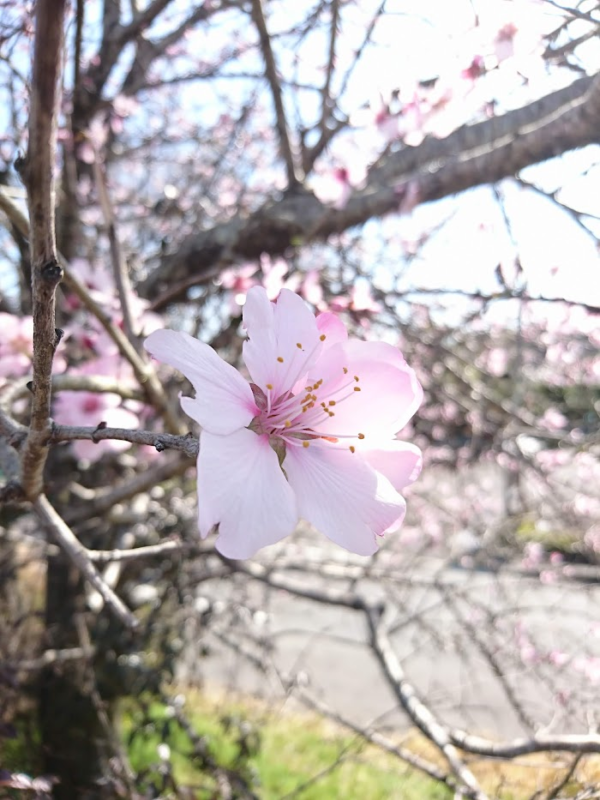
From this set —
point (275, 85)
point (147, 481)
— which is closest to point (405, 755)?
point (147, 481)

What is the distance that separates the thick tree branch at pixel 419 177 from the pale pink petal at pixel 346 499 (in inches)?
53.9

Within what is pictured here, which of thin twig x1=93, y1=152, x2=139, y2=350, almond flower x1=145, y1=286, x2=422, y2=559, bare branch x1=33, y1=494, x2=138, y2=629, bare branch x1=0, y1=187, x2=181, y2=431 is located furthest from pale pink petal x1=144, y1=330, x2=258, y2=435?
thin twig x1=93, y1=152, x2=139, y2=350

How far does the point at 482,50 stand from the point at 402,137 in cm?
58

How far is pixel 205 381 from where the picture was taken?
0.67m

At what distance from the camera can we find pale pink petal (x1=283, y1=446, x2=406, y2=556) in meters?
0.69

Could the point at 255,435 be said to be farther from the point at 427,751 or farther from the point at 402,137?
the point at 427,751

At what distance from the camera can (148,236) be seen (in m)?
4.17

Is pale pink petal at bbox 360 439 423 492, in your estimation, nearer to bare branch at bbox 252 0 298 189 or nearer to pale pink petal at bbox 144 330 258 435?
pale pink petal at bbox 144 330 258 435

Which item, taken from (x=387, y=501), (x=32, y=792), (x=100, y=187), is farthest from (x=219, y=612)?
(x=387, y=501)

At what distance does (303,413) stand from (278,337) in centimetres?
11

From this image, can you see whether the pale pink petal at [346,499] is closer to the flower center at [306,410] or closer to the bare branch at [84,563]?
the flower center at [306,410]

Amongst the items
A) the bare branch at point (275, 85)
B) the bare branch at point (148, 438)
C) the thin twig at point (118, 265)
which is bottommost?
the bare branch at point (148, 438)

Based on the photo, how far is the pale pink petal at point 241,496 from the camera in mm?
596

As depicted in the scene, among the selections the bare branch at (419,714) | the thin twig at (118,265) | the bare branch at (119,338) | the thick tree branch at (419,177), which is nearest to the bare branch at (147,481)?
the bare branch at (119,338)
